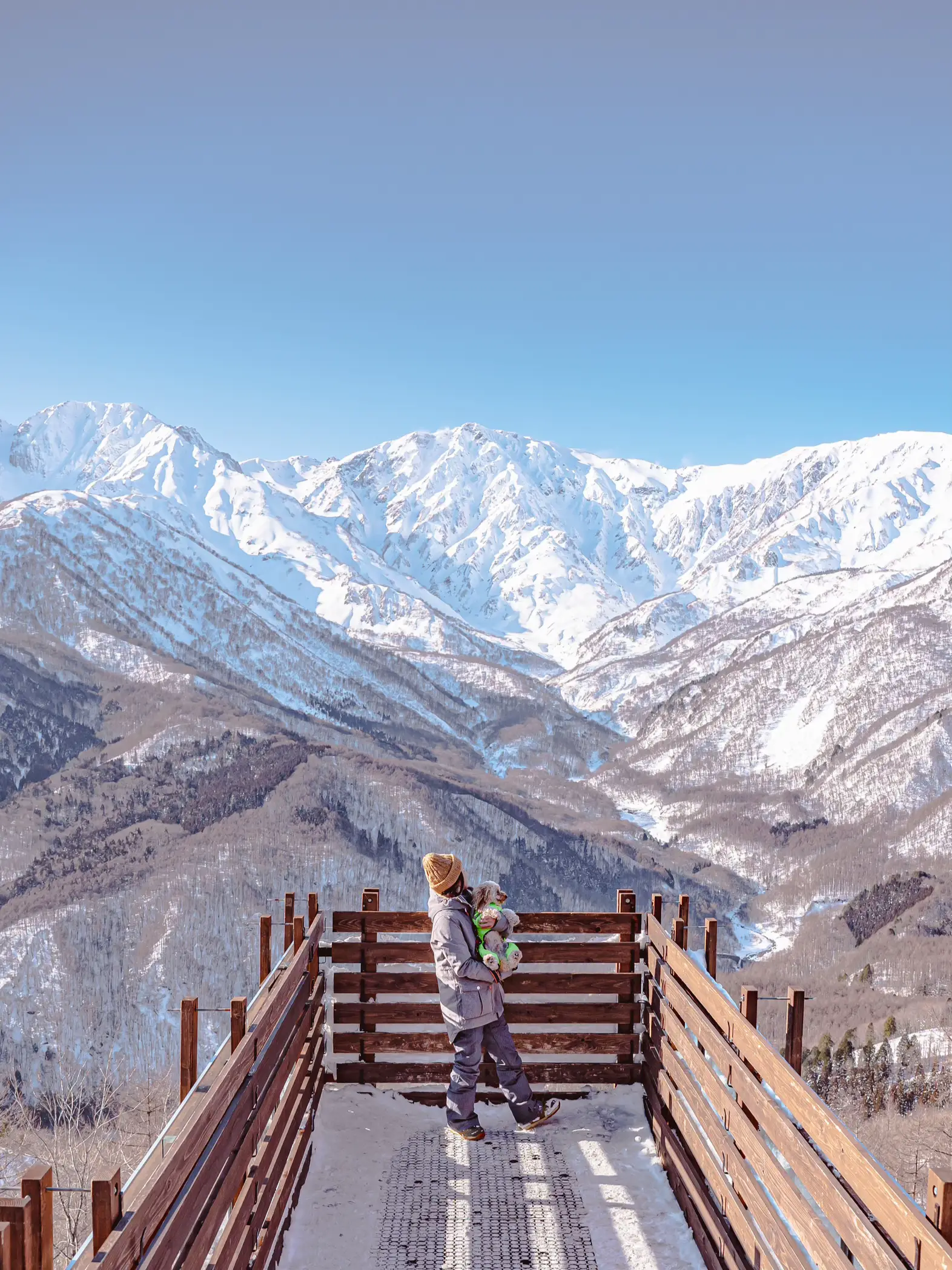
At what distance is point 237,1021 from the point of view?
22.8 ft

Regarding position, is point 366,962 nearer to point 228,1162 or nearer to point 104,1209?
point 228,1162

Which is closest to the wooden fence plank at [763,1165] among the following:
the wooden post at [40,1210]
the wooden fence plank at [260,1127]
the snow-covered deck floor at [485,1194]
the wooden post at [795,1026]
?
the wooden post at [795,1026]

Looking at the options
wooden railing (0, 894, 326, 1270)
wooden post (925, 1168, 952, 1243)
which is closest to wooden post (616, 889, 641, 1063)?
wooden railing (0, 894, 326, 1270)

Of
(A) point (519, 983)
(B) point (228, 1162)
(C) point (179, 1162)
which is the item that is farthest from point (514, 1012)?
(C) point (179, 1162)

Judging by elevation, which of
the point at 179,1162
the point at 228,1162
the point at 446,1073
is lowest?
the point at 446,1073

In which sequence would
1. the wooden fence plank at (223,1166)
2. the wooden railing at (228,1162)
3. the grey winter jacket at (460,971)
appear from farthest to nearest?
the grey winter jacket at (460,971)
the wooden fence plank at (223,1166)
the wooden railing at (228,1162)

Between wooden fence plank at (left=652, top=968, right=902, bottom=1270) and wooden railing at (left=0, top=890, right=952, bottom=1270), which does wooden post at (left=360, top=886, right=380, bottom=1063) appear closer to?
wooden railing at (left=0, top=890, right=952, bottom=1270)

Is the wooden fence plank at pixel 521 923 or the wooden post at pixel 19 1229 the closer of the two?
the wooden post at pixel 19 1229

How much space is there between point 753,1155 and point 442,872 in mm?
3687

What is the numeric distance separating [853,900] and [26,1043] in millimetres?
113147

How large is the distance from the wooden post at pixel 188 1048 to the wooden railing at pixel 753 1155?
400 centimetres

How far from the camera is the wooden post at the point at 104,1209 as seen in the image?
14.5 ft

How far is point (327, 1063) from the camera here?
10906 millimetres

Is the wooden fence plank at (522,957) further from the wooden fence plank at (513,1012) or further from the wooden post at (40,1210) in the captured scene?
the wooden post at (40,1210)
